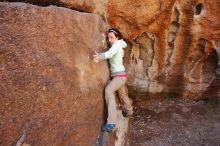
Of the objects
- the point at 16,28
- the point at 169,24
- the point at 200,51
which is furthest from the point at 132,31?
the point at 16,28

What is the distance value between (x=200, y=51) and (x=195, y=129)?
154 cm

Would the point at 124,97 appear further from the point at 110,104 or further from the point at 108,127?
the point at 108,127

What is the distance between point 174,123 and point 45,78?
3562mm

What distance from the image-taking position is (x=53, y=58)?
334 cm

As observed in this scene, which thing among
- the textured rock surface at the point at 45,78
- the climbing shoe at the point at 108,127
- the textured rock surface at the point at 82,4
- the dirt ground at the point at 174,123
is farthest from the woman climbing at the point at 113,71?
the dirt ground at the point at 174,123

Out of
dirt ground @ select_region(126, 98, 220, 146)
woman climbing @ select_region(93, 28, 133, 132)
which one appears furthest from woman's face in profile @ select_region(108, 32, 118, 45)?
dirt ground @ select_region(126, 98, 220, 146)

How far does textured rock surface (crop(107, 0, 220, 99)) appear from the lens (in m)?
5.36

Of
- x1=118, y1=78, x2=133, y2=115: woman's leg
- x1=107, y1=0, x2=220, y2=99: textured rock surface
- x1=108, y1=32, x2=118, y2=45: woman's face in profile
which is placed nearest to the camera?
x1=108, y1=32, x2=118, y2=45: woman's face in profile

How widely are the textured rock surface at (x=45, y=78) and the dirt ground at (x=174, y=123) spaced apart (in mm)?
1891

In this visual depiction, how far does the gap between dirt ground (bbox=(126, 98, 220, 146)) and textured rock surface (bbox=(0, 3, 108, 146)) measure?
6.20ft

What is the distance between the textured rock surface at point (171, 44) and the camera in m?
5.36

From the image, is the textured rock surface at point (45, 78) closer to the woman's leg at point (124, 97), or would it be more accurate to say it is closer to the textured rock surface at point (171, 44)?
the woman's leg at point (124, 97)

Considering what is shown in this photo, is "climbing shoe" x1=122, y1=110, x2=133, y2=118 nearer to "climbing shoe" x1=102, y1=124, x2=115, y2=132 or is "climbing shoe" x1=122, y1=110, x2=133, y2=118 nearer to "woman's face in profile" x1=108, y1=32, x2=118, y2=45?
"climbing shoe" x1=102, y1=124, x2=115, y2=132

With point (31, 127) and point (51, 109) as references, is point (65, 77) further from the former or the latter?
point (31, 127)
